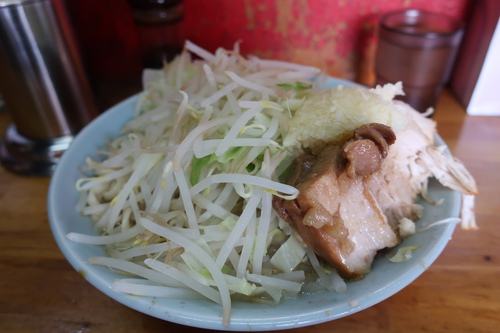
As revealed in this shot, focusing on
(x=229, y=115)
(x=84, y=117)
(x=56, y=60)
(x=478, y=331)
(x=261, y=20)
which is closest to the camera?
(x=478, y=331)

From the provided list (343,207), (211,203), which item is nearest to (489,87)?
(343,207)

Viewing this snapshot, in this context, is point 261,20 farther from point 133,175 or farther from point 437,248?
point 437,248

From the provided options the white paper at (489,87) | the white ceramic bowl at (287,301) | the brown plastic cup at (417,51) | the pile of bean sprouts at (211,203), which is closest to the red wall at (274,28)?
the brown plastic cup at (417,51)

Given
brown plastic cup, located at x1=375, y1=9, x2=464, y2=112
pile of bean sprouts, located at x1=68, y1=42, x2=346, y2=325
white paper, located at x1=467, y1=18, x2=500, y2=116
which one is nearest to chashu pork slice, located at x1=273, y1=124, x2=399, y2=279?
pile of bean sprouts, located at x1=68, y1=42, x2=346, y2=325

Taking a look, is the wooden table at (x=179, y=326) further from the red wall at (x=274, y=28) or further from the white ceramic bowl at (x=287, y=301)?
the red wall at (x=274, y=28)

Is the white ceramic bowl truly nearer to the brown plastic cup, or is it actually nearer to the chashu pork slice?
the chashu pork slice

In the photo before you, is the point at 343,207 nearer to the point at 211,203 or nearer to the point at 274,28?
the point at 211,203

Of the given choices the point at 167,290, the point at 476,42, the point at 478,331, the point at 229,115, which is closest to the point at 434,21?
the point at 476,42
